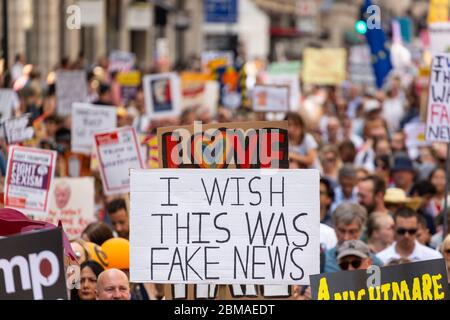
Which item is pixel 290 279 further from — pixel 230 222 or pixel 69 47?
pixel 69 47

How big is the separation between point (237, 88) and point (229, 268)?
867 inches

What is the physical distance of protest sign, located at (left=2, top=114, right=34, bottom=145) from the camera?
12.9 metres

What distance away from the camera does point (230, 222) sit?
7598 mm

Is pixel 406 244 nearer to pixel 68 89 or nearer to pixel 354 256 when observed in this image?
pixel 354 256

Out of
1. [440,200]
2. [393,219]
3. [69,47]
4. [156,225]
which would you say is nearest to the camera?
[156,225]

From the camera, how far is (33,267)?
5.93 m

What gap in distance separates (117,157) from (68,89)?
290 inches

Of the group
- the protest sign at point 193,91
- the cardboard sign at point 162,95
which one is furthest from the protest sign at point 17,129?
the protest sign at point 193,91

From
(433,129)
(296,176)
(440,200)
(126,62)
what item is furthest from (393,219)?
(126,62)

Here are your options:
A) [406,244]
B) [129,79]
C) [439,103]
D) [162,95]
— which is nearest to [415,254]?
[406,244]

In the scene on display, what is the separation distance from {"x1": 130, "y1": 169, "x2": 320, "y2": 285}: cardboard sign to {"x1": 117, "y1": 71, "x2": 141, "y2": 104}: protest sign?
19.4m

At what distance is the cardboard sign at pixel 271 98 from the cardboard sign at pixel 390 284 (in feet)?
39.4

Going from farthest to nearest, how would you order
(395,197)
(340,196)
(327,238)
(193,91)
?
(193,91) → (340,196) → (395,197) → (327,238)

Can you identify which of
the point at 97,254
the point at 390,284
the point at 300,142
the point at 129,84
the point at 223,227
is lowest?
the point at 129,84
